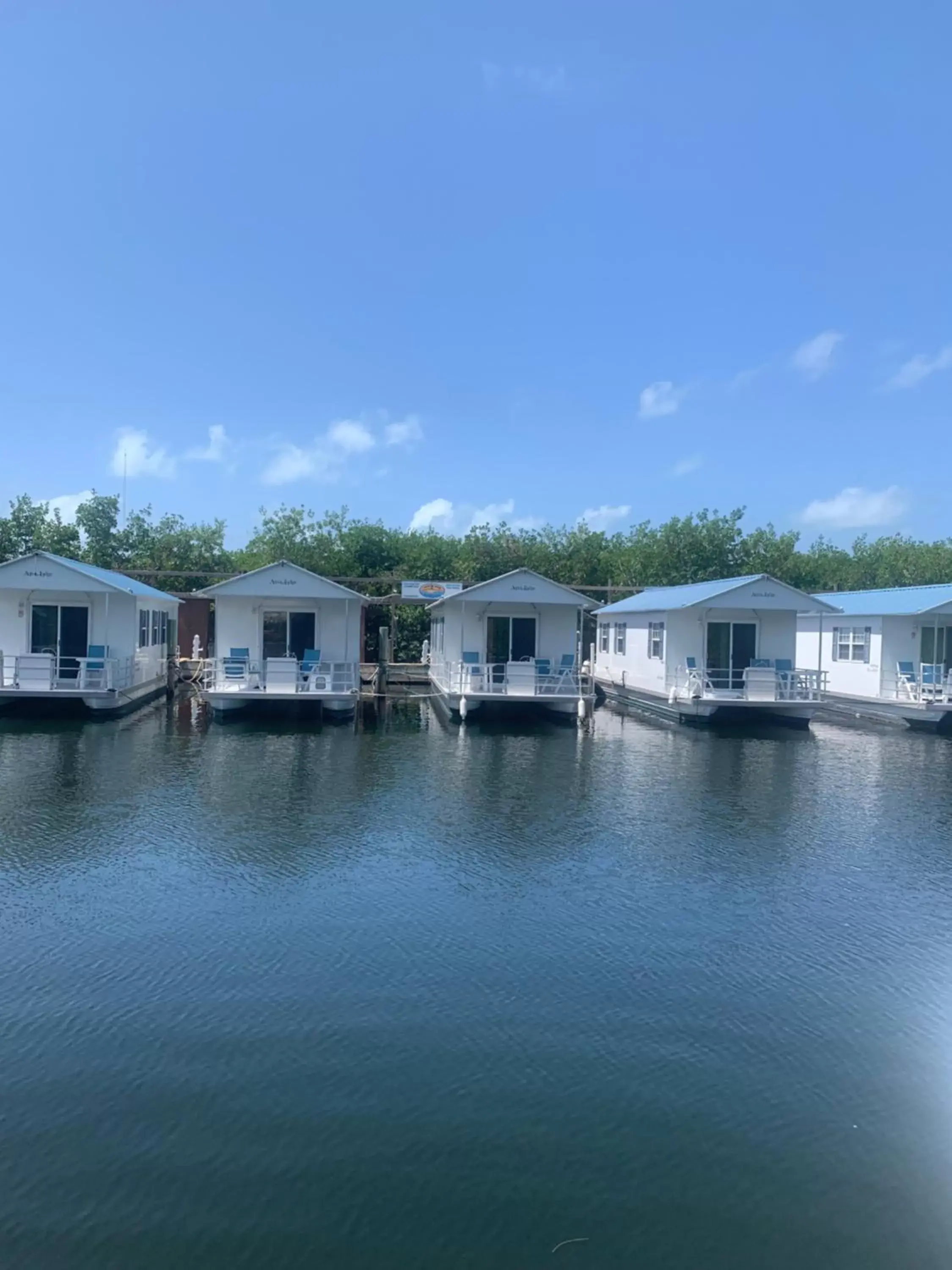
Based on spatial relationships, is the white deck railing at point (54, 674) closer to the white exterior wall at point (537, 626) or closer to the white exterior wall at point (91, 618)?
the white exterior wall at point (91, 618)

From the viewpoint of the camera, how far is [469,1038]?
6.17 meters

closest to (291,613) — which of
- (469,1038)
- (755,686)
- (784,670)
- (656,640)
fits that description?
(656,640)

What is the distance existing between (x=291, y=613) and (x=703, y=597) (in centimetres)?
912

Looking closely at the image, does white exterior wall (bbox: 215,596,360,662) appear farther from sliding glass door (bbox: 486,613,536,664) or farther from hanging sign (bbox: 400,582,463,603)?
hanging sign (bbox: 400,582,463,603)

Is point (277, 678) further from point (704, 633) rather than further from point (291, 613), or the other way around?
point (704, 633)

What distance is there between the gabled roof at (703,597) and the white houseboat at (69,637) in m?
11.9

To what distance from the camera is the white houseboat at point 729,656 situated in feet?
70.4

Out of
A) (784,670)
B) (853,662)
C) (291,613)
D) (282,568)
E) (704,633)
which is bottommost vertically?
(784,670)

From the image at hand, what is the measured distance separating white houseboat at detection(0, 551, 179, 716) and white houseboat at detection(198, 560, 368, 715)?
179cm

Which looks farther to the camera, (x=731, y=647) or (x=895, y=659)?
(x=895, y=659)

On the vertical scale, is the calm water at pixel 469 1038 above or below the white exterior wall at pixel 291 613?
below

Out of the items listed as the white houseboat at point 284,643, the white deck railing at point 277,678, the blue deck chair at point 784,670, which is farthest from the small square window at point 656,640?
the white deck railing at point 277,678

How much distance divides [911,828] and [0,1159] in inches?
400

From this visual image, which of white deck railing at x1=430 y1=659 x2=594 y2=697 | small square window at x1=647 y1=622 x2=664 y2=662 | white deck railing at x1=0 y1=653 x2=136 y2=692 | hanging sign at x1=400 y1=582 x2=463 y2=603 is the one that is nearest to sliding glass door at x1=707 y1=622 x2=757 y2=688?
small square window at x1=647 y1=622 x2=664 y2=662
